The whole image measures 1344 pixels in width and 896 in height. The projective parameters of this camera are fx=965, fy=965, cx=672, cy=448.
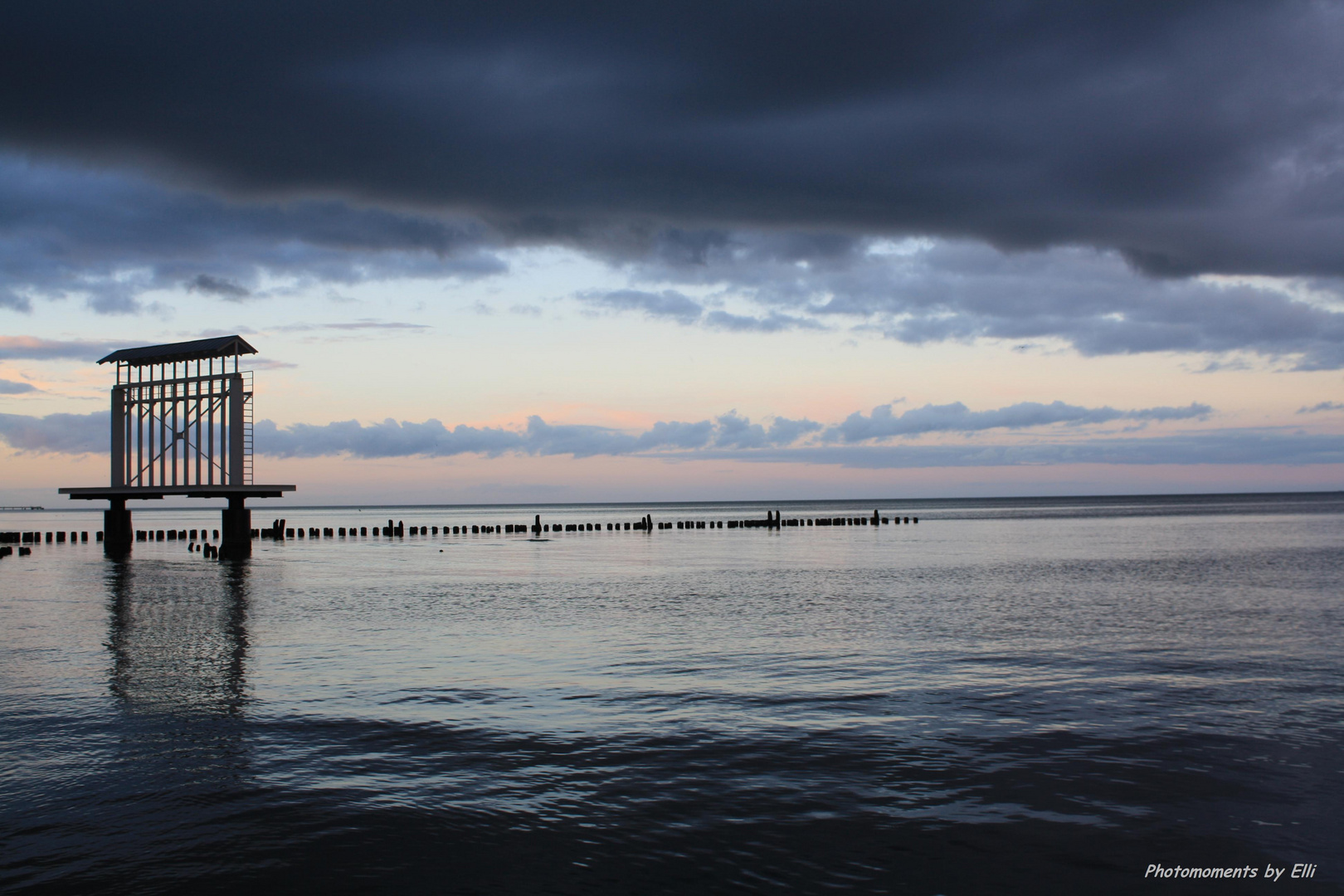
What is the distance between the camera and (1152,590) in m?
31.4

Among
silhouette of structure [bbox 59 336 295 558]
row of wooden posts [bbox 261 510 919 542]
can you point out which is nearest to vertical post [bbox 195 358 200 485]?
silhouette of structure [bbox 59 336 295 558]

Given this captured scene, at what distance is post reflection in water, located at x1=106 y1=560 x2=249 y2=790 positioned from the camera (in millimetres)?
11070

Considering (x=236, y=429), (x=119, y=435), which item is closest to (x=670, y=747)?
(x=236, y=429)

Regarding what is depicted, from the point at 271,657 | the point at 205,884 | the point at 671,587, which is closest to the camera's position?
the point at 205,884

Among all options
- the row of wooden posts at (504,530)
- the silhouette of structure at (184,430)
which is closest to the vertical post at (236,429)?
the silhouette of structure at (184,430)

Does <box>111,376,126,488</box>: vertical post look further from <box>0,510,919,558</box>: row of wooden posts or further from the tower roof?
<box>0,510,919,558</box>: row of wooden posts

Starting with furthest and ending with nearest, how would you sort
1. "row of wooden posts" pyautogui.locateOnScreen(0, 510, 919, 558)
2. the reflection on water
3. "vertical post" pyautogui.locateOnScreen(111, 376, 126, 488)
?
"row of wooden posts" pyautogui.locateOnScreen(0, 510, 919, 558)
"vertical post" pyautogui.locateOnScreen(111, 376, 126, 488)
the reflection on water

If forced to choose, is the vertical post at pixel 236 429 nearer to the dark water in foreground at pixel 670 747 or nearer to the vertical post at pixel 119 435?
the vertical post at pixel 119 435

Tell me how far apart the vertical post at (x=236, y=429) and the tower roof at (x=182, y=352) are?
1283mm

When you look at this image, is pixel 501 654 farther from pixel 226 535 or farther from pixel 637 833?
pixel 226 535

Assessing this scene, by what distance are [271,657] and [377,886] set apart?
11.9 meters

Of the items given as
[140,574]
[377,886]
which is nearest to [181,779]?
[377,886]

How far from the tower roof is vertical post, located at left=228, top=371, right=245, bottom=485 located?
1.28 metres

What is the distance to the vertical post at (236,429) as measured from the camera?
45.3 meters
